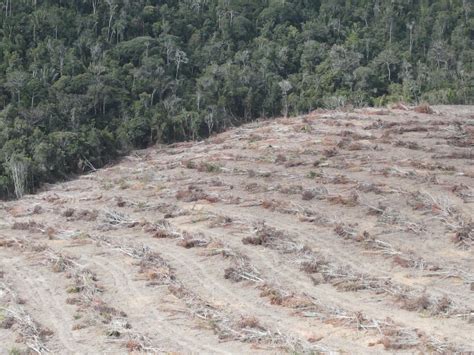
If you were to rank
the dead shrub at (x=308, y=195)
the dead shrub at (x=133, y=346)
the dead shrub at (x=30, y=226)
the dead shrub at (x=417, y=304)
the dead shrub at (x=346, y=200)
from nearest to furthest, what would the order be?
the dead shrub at (x=133, y=346)
the dead shrub at (x=417, y=304)
the dead shrub at (x=346, y=200)
the dead shrub at (x=308, y=195)
the dead shrub at (x=30, y=226)

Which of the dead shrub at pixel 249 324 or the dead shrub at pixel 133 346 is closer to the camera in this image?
the dead shrub at pixel 133 346

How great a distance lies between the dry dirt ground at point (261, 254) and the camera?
1416 cm

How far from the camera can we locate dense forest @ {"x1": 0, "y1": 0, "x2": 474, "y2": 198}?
2025 inches

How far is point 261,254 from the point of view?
20.0 meters

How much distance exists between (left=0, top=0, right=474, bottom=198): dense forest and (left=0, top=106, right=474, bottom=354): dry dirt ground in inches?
620

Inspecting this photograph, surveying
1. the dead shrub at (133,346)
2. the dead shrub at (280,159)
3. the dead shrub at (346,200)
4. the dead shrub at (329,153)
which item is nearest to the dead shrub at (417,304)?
the dead shrub at (133,346)

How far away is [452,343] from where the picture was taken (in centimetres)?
1249

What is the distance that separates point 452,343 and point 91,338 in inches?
280

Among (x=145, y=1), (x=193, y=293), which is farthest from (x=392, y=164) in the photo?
(x=145, y=1)

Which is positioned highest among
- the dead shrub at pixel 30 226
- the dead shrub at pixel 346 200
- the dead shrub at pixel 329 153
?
the dead shrub at pixel 346 200

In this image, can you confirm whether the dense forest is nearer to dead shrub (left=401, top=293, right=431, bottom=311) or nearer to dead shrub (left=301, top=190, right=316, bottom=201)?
dead shrub (left=301, top=190, right=316, bottom=201)

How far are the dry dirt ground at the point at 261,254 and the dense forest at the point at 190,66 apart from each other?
1575 centimetres

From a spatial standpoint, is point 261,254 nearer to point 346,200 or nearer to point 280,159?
point 346,200

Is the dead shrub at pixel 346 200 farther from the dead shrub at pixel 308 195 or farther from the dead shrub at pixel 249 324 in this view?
the dead shrub at pixel 249 324
